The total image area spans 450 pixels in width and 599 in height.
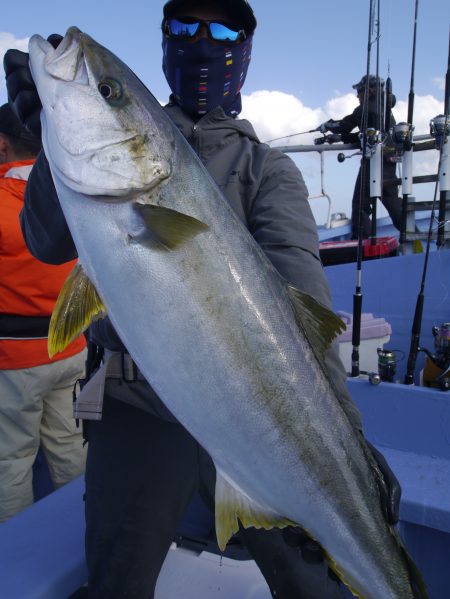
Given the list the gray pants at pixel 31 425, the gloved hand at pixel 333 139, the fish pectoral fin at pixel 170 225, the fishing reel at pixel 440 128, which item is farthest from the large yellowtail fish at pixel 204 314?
the gloved hand at pixel 333 139

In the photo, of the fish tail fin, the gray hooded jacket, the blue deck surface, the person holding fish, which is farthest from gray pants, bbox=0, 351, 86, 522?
the fish tail fin

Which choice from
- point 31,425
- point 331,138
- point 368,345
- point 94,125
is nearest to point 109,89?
point 94,125

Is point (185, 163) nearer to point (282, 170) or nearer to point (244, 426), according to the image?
point (282, 170)

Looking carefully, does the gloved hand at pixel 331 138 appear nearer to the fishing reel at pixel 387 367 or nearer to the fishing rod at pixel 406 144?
the fishing rod at pixel 406 144

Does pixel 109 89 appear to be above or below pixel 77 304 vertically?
above

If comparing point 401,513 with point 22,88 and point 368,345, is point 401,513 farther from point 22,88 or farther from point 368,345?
point 22,88

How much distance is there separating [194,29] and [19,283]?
2.19 m

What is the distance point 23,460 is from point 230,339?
112 inches

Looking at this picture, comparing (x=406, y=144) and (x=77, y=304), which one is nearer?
(x=77, y=304)

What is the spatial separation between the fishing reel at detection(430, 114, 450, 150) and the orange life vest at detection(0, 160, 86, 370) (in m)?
4.00

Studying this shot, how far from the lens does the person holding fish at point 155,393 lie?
1902 millimetres

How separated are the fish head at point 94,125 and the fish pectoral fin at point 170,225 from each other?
11cm

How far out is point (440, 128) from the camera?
5113 millimetres

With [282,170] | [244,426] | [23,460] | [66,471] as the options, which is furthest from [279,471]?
[66,471]
